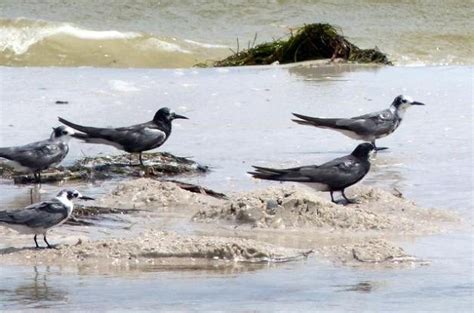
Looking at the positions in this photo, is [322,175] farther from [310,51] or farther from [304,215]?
[310,51]

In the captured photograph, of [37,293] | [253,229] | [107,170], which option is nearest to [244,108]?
[107,170]

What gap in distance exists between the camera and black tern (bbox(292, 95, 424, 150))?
1021cm

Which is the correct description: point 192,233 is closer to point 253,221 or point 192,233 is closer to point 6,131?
point 253,221

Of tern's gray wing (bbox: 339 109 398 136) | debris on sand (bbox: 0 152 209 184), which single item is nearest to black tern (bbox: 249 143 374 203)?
debris on sand (bbox: 0 152 209 184)

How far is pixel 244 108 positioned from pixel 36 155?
3156mm

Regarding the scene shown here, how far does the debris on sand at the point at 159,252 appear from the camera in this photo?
20.8 feet

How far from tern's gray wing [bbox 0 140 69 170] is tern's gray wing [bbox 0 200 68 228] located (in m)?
1.91

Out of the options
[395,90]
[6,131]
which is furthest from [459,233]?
[395,90]

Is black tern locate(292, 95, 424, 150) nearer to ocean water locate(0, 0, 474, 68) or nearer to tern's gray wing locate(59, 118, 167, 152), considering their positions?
tern's gray wing locate(59, 118, 167, 152)

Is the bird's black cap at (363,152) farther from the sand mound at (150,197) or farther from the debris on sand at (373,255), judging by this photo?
the debris on sand at (373,255)

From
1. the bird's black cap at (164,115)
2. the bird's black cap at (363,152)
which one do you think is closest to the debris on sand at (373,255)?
→ the bird's black cap at (363,152)

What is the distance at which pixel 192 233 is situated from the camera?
7070 mm

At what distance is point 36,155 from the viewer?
872 centimetres

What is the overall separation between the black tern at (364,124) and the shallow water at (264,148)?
0.55 feet
